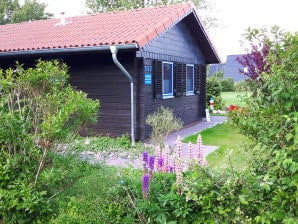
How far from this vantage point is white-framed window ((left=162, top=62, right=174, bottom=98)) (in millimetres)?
10797

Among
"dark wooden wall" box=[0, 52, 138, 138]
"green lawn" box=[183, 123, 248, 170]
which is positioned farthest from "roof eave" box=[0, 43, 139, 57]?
"green lawn" box=[183, 123, 248, 170]

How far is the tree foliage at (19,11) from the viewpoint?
3097 centimetres

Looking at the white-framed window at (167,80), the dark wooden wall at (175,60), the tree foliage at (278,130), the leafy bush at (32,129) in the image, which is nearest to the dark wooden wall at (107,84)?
the dark wooden wall at (175,60)

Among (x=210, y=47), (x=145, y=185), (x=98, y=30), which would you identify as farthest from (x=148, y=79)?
(x=145, y=185)

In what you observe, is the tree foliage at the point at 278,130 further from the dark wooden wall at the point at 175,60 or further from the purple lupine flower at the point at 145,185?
the dark wooden wall at the point at 175,60

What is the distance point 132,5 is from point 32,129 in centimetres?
2890

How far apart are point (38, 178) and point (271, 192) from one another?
6.81 feet

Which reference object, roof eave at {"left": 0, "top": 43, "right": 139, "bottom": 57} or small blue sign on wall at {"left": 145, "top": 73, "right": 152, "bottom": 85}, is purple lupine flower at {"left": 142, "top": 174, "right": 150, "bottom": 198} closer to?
roof eave at {"left": 0, "top": 43, "right": 139, "bottom": 57}

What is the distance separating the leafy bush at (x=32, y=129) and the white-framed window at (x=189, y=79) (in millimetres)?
9562

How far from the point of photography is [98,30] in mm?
9867

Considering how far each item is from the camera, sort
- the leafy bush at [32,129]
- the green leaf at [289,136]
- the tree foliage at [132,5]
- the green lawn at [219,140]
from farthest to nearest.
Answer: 1. the tree foliage at [132,5]
2. the green lawn at [219,140]
3. the leafy bush at [32,129]
4. the green leaf at [289,136]

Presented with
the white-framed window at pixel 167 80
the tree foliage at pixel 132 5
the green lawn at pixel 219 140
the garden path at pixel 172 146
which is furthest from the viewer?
the tree foliage at pixel 132 5

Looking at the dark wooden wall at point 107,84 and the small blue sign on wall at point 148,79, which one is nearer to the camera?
the dark wooden wall at point 107,84

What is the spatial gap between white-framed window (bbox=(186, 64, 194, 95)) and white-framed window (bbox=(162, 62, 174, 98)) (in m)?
1.63
